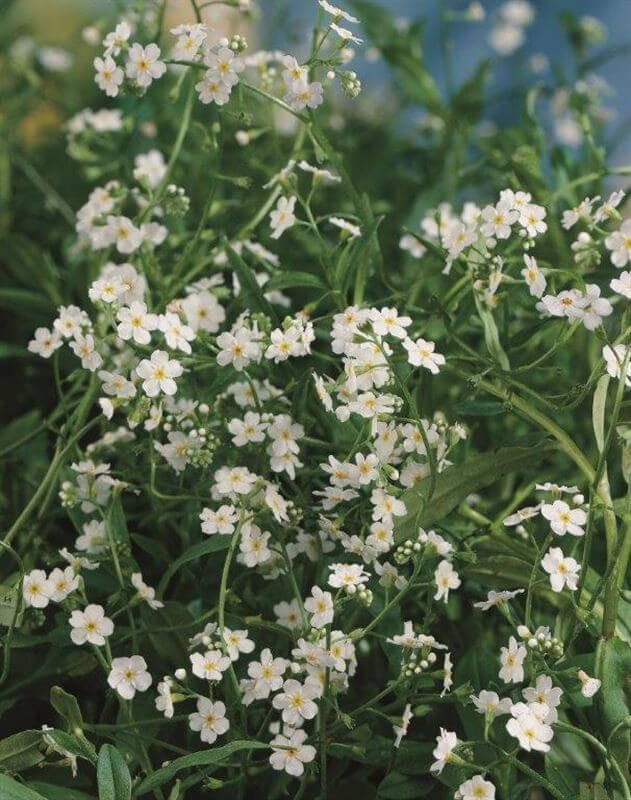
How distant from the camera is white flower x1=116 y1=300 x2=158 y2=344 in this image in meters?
0.56

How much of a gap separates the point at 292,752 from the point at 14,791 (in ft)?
0.40

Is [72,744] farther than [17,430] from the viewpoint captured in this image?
No

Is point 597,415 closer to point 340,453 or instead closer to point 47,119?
point 340,453

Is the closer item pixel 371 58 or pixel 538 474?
pixel 538 474

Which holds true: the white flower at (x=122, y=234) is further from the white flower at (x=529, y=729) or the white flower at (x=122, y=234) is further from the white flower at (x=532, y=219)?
the white flower at (x=529, y=729)

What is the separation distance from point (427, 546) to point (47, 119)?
0.97m

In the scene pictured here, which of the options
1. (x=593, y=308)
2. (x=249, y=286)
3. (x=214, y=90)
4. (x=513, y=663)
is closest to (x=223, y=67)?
(x=214, y=90)

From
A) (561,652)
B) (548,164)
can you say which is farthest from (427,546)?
(548,164)

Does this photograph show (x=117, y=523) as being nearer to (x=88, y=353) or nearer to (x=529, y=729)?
(x=88, y=353)

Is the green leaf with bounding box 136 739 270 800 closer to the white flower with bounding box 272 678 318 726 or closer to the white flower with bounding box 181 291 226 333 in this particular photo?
the white flower with bounding box 272 678 318 726

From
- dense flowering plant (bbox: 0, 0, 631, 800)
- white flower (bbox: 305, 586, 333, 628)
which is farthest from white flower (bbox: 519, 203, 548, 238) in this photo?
white flower (bbox: 305, 586, 333, 628)

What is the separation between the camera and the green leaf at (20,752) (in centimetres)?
52

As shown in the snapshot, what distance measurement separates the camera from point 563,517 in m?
0.53

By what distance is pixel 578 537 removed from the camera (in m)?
0.58
